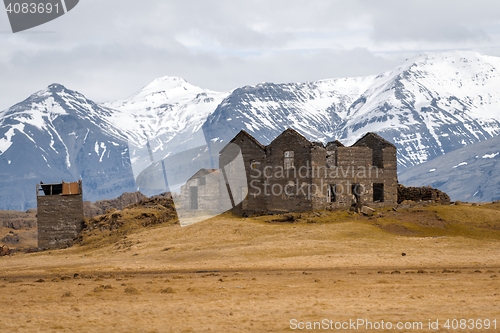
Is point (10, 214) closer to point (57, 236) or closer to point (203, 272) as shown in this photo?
point (57, 236)

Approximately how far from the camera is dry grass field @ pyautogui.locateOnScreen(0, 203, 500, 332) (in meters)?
24.2

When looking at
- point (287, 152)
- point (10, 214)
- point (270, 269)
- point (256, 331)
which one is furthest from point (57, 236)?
point (10, 214)

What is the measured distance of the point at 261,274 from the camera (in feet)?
115

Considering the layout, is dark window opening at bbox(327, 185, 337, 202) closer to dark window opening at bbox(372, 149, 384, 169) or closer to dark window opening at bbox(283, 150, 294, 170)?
dark window opening at bbox(283, 150, 294, 170)

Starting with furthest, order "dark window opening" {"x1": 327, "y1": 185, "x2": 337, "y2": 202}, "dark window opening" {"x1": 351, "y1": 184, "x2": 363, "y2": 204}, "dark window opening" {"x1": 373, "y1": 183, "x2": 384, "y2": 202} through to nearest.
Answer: "dark window opening" {"x1": 373, "y1": 183, "x2": 384, "y2": 202}
"dark window opening" {"x1": 351, "y1": 184, "x2": 363, "y2": 204}
"dark window opening" {"x1": 327, "y1": 185, "x2": 337, "y2": 202}

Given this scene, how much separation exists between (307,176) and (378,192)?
7.50m

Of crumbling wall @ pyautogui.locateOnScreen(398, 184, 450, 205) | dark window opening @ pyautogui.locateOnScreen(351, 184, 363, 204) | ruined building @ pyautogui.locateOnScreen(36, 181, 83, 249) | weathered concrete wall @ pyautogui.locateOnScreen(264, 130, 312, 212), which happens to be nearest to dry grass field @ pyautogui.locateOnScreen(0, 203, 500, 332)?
ruined building @ pyautogui.locateOnScreen(36, 181, 83, 249)

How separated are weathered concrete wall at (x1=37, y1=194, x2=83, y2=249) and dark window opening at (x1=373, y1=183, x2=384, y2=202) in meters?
21.0

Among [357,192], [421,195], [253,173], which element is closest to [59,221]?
[253,173]

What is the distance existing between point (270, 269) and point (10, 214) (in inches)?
3480

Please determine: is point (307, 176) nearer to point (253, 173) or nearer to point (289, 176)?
point (289, 176)

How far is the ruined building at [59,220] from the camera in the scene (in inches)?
2290

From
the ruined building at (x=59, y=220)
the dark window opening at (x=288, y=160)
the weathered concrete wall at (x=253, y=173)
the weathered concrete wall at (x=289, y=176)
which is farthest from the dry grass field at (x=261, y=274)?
the dark window opening at (x=288, y=160)

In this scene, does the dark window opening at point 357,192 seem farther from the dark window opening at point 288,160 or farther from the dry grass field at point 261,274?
the dark window opening at point 288,160
